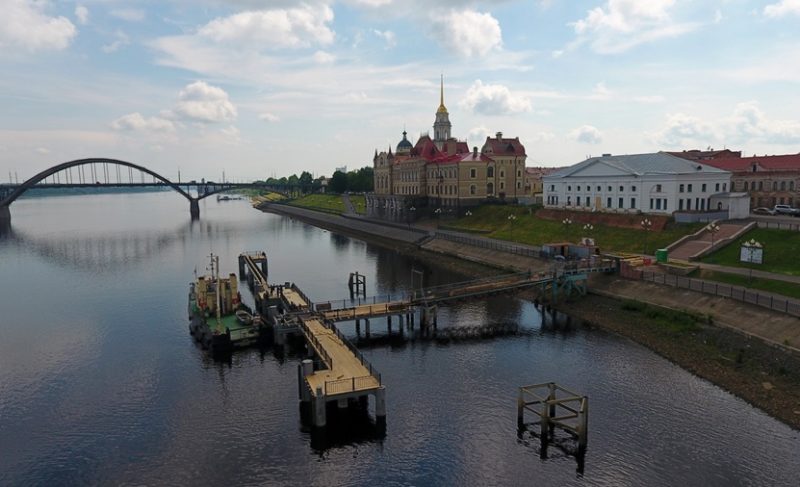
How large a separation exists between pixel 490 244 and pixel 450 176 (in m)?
37.7

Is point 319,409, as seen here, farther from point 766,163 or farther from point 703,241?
point 766,163

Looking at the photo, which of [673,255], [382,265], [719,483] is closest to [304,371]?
[719,483]

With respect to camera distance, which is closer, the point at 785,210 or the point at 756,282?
the point at 756,282

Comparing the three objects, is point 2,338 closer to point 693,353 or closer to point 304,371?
point 304,371

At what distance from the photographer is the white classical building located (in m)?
73.6

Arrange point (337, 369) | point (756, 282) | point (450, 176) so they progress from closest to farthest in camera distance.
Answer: point (337, 369) → point (756, 282) → point (450, 176)

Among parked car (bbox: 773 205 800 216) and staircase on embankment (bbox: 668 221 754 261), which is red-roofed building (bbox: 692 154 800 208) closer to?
parked car (bbox: 773 205 800 216)

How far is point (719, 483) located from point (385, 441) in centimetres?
1631

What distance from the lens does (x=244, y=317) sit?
48.2 meters

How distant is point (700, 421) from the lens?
30.8 metres

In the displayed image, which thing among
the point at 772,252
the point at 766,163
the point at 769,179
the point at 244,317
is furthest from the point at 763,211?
the point at 244,317

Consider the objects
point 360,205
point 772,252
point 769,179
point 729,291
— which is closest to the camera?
point 729,291

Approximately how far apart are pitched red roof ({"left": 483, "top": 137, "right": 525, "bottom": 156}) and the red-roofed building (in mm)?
40930

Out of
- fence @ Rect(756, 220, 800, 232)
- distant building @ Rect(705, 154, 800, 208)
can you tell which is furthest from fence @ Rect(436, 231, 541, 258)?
distant building @ Rect(705, 154, 800, 208)
